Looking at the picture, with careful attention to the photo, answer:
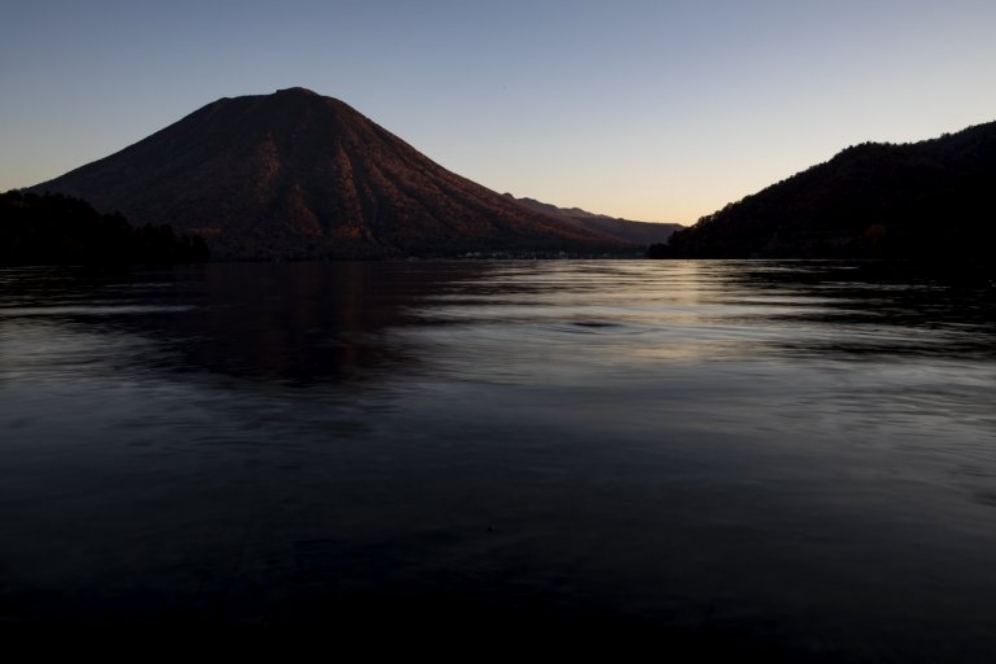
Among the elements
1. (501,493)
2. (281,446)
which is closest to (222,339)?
(281,446)

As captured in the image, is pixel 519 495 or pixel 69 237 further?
pixel 69 237

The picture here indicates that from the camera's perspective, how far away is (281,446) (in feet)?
40.2

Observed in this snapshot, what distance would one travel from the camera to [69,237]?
165375 mm

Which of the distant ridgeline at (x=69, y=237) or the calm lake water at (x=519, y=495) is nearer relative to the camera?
the calm lake water at (x=519, y=495)

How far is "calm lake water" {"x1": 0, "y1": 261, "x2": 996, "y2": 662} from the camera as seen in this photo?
21.3 feet

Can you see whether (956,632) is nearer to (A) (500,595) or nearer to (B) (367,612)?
(A) (500,595)

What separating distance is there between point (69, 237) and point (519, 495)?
178 metres

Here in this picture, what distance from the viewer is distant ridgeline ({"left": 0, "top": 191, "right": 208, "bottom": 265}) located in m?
158

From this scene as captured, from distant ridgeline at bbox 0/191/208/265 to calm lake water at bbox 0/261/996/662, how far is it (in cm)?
15490

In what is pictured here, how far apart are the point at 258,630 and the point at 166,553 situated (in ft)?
6.59

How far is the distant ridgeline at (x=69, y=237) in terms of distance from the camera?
158 m

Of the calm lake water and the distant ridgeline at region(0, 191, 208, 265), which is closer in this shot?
the calm lake water

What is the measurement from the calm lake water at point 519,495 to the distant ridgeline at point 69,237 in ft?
508

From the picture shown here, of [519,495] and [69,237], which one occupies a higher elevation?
[519,495]
